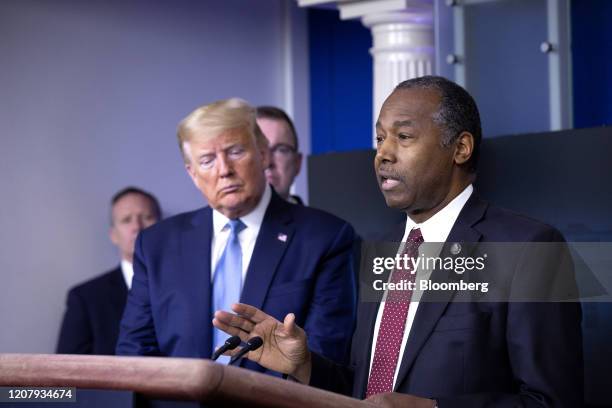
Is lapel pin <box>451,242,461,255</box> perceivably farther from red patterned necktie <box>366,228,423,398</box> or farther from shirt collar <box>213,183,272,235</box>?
shirt collar <box>213,183,272,235</box>

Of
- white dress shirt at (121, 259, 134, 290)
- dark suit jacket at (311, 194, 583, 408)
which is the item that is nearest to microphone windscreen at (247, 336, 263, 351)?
dark suit jacket at (311, 194, 583, 408)

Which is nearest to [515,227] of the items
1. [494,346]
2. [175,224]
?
[494,346]

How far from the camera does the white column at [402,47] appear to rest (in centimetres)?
430

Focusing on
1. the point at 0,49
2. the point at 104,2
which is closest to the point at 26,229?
the point at 0,49

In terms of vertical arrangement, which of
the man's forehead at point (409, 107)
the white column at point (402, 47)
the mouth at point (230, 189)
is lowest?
the mouth at point (230, 189)

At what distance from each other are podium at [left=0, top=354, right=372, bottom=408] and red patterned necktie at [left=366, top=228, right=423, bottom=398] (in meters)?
0.61

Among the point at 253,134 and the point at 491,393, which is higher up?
the point at 253,134

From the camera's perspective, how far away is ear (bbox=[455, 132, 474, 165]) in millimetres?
2438

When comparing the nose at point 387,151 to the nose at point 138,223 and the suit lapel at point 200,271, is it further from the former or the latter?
the nose at point 138,223

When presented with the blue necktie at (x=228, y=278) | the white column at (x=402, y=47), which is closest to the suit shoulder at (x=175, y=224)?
the blue necktie at (x=228, y=278)

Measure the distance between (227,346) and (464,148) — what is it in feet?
2.22

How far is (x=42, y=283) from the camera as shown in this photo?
5133 mm

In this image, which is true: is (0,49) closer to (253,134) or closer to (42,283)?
(42,283)

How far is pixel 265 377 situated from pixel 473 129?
3.39 ft
